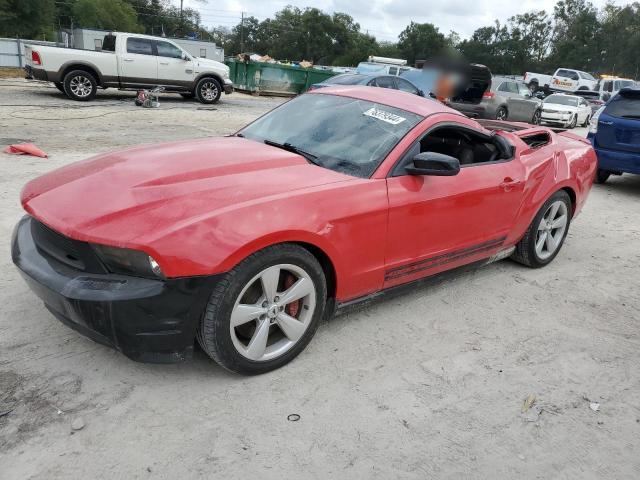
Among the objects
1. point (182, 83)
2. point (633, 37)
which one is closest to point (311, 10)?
point (633, 37)

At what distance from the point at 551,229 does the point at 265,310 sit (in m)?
3.22

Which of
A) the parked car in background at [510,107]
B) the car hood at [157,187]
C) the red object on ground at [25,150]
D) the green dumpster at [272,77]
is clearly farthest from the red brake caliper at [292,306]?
the green dumpster at [272,77]

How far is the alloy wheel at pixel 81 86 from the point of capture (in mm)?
13414

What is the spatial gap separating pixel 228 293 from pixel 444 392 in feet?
4.29

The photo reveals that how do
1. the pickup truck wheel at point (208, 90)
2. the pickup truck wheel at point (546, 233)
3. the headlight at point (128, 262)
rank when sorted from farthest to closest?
1. the pickup truck wheel at point (208, 90)
2. the pickup truck wheel at point (546, 233)
3. the headlight at point (128, 262)

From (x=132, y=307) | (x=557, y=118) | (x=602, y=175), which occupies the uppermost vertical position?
(x=557, y=118)

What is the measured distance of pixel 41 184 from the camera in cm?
300

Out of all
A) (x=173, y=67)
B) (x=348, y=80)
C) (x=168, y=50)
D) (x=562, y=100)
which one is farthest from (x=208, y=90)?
(x=562, y=100)

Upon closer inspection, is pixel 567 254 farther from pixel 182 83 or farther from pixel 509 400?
pixel 182 83

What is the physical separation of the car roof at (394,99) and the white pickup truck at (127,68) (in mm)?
11549

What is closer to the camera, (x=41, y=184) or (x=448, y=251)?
(x=41, y=184)

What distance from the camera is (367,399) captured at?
2.72 m

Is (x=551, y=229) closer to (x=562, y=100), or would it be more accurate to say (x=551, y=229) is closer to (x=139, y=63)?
(x=139, y=63)

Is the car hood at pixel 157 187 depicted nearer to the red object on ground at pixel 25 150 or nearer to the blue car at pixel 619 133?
the red object on ground at pixel 25 150
